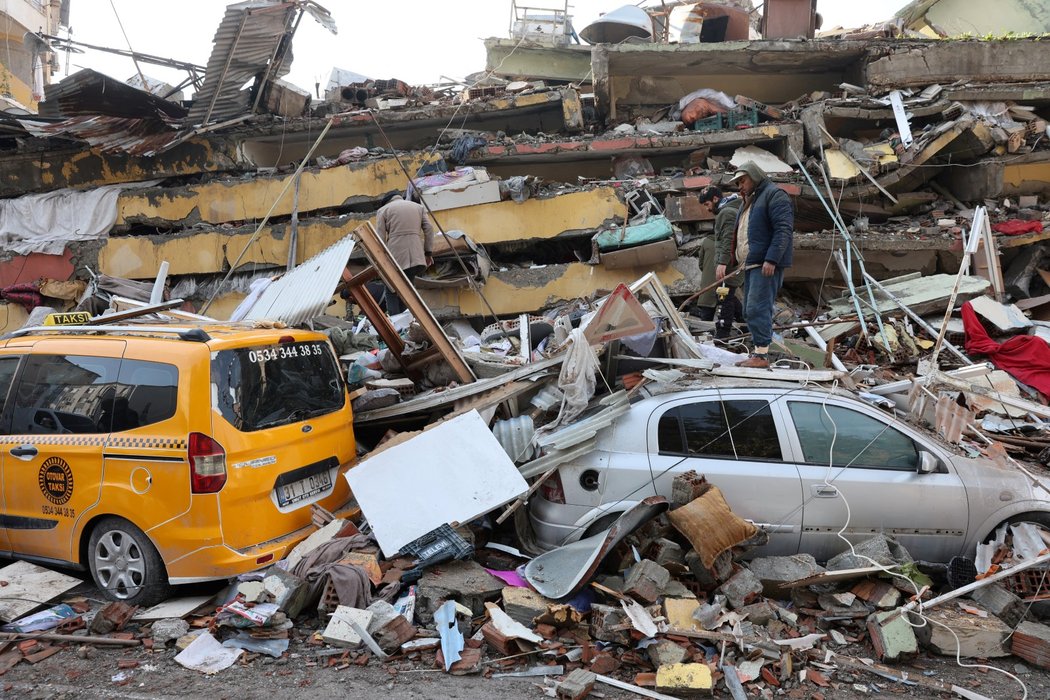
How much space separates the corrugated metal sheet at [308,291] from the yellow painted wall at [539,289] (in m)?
3.93

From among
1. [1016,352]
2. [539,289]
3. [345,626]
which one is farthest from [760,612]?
[539,289]

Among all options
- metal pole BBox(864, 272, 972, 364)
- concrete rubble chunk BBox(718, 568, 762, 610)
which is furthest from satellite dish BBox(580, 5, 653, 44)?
concrete rubble chunk BBox(718, 568, 762, 610)

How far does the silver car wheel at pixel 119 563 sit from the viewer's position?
4.53m

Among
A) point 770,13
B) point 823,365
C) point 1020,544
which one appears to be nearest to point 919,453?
point 1020,544

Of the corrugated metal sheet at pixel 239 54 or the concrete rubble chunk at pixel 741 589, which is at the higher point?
the corrugated metal sheet at pixel 239 54

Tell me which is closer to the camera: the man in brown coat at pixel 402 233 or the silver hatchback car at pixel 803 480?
the silver hatchback car at pixel 803 480

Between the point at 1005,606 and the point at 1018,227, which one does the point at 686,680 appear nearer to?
the point at 1005,606

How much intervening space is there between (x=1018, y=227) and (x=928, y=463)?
7898mm

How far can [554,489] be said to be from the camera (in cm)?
491

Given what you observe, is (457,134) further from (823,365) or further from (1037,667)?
(1037,667)

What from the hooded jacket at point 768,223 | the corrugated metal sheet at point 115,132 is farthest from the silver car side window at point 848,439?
the corrugated metal sheet at point 115,132

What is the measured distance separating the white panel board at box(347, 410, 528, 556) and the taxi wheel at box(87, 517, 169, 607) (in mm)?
1260

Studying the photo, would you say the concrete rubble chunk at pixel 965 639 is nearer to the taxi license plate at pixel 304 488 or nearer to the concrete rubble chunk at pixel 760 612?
the concrete rubble chunk at pixel 760 612

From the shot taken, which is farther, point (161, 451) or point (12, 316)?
point (12, 316)
